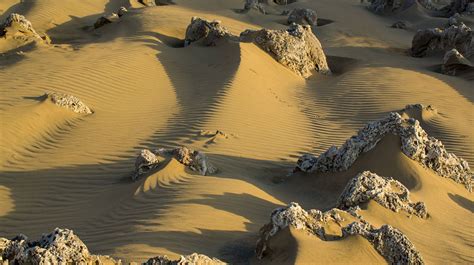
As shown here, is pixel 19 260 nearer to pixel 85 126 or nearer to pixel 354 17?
pixel 85 126

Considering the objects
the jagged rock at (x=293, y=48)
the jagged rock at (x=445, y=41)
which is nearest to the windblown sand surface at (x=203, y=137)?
the jagged rock at (x=293, y=48)

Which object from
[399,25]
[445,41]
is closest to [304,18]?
[399,25]

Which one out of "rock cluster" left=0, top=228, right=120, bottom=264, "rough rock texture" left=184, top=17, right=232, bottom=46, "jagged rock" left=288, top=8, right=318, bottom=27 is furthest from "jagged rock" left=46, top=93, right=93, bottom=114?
"jagged rock" left=288, top=8, right=318, bottom=27

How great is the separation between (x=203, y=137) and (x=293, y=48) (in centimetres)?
582

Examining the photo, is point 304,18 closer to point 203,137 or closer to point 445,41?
point 445,41

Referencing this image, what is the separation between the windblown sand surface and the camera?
670 centimetres

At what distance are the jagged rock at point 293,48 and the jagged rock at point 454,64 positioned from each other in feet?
9.33

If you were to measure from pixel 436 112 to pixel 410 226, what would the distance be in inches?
227

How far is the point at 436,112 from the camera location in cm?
1245

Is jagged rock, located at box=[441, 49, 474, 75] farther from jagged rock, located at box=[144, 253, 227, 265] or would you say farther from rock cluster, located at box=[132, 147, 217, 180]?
jagged rock, located at box=[144, 253, 227, 265]

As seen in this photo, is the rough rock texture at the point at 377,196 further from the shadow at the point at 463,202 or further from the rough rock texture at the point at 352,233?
the rough rock texture at the point at 352,233

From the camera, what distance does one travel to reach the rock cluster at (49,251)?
484 cm

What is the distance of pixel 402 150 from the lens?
8.67 meters

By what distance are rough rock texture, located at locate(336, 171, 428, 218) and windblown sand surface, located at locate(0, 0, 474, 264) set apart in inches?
4.9
